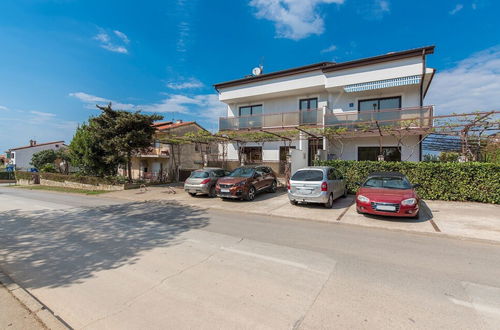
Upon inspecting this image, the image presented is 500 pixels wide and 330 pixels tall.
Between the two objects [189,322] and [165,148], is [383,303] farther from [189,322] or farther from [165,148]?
[165,148]

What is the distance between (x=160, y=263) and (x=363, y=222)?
617cm

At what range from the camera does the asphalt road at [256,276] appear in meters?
2.78

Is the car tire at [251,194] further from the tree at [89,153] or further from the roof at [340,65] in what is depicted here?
the tree at [89,153]

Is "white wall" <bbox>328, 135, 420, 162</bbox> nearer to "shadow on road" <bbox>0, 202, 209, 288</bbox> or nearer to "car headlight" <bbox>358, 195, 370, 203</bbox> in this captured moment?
"car headlight" <bbox>358, 195, 370, 203</bbox>

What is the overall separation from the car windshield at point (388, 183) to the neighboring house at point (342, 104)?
219 inches

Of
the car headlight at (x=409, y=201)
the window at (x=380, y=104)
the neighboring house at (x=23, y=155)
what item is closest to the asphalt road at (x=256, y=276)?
the car headlight at (x=409, y=201)

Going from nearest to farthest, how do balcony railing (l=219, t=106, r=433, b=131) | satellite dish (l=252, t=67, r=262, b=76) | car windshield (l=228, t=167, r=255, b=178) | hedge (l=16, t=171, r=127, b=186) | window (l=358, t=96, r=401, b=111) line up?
car windshield (l=228, t=167, r=255, b=178) < balcony railing (l=219, t=106, r=433, b=131) < window (l=358, t=96, r=401, b=111) < hedge (l=16, t=171, r=127, b=186) < satellite dish (l=252, t=67, r=262, b=76)

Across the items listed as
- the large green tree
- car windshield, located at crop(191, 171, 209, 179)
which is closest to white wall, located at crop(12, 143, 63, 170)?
the large green tree

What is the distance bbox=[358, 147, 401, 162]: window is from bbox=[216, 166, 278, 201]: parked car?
24.8 feet

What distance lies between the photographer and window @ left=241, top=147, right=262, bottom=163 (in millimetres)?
20359

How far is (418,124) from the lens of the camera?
13039 millimetres

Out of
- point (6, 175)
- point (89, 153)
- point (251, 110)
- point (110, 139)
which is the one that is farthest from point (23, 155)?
point (251, 110)

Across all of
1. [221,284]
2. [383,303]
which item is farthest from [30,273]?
[383,303]

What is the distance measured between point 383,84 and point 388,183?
31.5 ft
